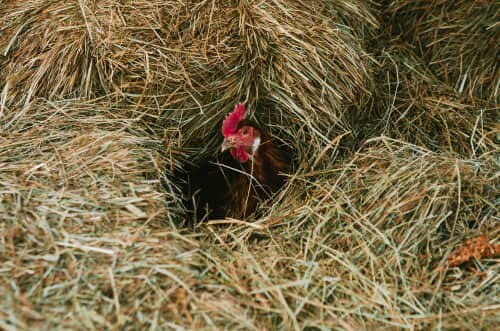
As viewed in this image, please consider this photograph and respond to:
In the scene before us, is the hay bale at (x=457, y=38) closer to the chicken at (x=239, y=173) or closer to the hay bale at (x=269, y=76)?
the hay bale at (x=269, y=76)

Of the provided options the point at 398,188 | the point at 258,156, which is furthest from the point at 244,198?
the point at 398,188

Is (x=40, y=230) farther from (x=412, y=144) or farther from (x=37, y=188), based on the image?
(x=412, y=144)

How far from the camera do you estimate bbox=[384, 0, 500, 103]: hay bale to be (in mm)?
3061

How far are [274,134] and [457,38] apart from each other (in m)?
1.03

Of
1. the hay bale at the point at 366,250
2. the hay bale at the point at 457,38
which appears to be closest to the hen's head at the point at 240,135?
the hay bale at the point at 366,250

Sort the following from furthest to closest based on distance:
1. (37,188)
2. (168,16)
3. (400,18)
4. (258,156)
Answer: (400,18) < (168,16) < (258,156) < (37,188)

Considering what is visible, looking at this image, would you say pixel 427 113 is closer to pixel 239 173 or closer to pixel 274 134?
pixel 274 134

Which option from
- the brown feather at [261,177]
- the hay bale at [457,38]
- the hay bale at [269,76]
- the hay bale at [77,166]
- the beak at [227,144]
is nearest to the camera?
the hay bale at [77,166]

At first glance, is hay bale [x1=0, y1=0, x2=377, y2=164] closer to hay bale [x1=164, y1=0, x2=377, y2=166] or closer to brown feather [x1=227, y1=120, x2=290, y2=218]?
hay bale [x1=164, y1=0, x2=377, y2=166]

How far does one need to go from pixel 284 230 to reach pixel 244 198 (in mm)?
404

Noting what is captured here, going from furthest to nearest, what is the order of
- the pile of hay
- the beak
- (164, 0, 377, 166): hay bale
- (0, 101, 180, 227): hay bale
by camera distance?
(164, 0, 377, 166): hay bale
the beak
(0, 101, 180, 227): hay bale
the pile of hay

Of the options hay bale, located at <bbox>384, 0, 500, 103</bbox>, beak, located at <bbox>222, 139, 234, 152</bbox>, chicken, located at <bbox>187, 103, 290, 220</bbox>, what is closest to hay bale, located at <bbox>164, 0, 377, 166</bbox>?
chicken, located at <bbox>187, 103, 290, 220</bbox>

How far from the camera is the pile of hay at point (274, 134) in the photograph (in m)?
1.95

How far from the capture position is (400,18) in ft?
10.8
